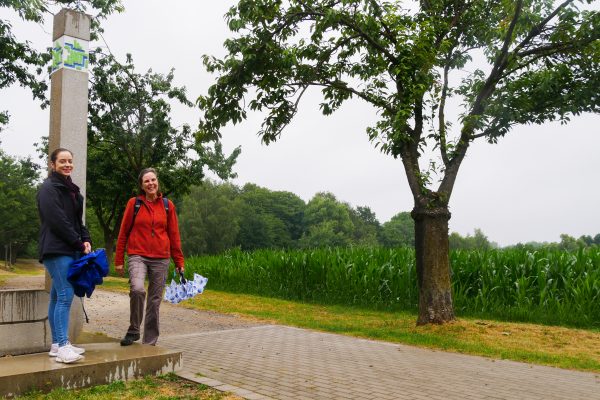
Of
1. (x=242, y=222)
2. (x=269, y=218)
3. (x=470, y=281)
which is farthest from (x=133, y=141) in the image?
(x=269, y=218)

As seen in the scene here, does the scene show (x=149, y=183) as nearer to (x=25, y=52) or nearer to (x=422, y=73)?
(x=422, y=73)

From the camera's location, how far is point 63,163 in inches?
210

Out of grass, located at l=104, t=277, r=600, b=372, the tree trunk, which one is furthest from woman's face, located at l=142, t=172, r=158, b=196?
the tree trunk

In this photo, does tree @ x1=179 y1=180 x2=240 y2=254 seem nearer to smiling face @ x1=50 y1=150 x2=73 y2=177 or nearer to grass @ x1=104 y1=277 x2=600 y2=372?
grass @ x1=104 y1=277 x2=600 y2=372

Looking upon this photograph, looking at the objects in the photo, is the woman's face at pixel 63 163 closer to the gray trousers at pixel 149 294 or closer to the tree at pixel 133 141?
the gray trousers at pixel 149 294

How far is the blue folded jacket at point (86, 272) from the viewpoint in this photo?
516 centimetres

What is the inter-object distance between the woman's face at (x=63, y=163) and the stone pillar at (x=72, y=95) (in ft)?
3.30

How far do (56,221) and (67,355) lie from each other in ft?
3.96

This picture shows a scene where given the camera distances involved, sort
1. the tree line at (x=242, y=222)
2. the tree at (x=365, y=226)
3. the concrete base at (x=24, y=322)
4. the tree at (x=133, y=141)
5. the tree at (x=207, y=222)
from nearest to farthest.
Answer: the concrete base at (x=24, y=322)
the tree at (x=133, y=141)
the tree line at (x=242, y=222)
the tree at (x=207, y=222)
the tree at (x=365, y=226)

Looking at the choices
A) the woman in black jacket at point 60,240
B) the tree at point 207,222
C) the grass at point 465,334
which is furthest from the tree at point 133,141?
the tree at point 207,222

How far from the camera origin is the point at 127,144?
963 inches

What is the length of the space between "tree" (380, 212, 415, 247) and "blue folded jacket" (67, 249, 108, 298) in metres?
102

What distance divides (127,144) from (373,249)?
13.1 m

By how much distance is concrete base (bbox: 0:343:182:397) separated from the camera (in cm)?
472
